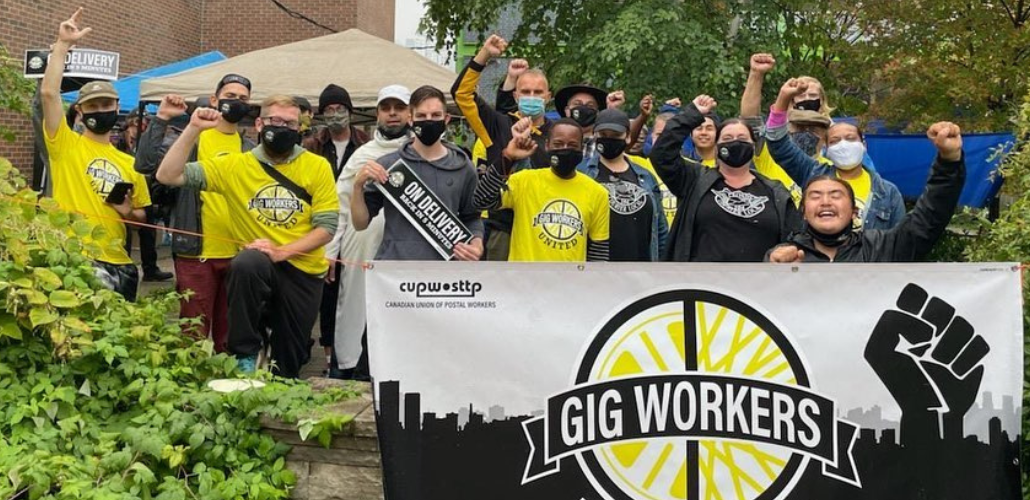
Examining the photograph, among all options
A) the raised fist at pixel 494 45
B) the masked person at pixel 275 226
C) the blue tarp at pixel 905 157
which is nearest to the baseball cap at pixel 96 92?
the masked person at pixel 275 226

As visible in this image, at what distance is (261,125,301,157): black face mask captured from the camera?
16.1 feet

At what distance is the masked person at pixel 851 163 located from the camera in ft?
17.1

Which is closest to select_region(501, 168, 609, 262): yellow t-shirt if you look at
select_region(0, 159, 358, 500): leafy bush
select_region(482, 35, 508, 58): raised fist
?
select_region(482, 35, 508, 58): raised fist

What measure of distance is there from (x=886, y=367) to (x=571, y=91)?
336cm

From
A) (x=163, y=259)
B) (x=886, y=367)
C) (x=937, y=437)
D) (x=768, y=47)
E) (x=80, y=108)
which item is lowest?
(x=163, y=259)

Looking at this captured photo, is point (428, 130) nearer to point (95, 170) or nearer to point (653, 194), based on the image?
point (653, 194)

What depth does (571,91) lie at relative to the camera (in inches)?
248

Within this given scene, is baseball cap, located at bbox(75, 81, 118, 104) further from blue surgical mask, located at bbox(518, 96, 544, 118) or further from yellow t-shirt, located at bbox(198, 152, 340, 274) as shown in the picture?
blue surgical mask, located at bbox(518, 96, 544, 118)

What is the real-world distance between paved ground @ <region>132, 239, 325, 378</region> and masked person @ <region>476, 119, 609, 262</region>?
2.12 meters

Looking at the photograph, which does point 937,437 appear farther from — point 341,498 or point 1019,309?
point 341,498

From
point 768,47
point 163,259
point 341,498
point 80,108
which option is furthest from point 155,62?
point 341,498

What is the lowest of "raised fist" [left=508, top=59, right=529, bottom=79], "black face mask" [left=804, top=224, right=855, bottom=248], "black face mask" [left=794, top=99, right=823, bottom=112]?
"black face mask" [left=804, top=224, right=855, bottom=248]

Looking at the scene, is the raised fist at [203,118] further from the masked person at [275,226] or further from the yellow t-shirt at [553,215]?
the yellow t-shirt at [553,215]

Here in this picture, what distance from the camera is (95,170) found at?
17.6 ft
